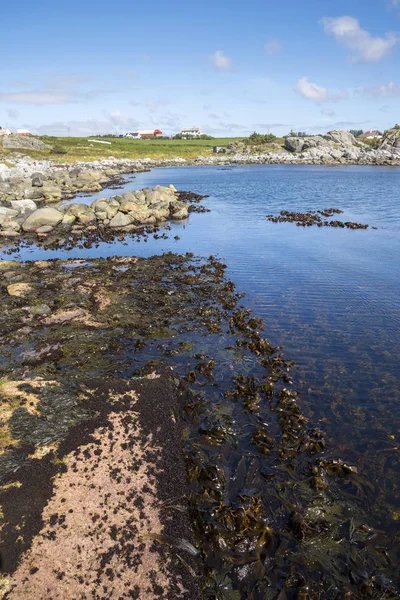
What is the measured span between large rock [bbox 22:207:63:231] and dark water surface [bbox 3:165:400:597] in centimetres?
847

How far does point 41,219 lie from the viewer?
1475 inches

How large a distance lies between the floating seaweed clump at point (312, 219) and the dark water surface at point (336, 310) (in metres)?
1.38

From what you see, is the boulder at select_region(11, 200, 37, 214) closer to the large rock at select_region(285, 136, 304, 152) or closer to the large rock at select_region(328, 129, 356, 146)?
the large rock at select_region(285, 136, 304, 152)

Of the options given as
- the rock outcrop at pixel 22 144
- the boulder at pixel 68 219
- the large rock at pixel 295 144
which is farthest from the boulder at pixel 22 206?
the large rock at pixel 295 144

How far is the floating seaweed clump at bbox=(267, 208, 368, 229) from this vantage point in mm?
37625

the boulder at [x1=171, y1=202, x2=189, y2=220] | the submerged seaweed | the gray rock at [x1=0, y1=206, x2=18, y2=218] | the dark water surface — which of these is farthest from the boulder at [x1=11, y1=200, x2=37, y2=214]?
the submerged seaweed

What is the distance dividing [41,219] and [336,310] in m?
31.8

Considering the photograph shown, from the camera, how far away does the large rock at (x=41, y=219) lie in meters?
36.9

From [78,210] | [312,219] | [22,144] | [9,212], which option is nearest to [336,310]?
[312,219]

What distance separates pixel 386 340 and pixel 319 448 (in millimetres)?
7388

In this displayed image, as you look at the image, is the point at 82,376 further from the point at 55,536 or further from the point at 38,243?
the point at 38,243

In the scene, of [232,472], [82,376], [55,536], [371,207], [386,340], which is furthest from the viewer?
[371,207]

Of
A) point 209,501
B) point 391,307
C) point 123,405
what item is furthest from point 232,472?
point 391,307

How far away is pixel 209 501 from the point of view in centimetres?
816
